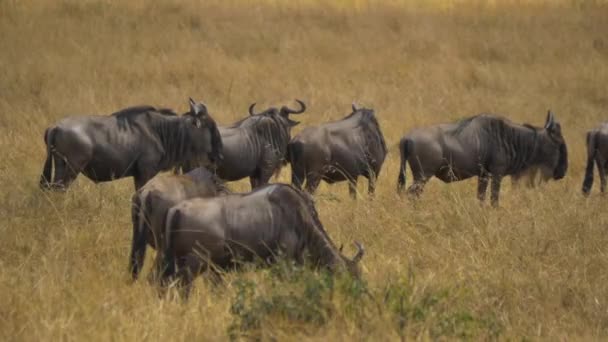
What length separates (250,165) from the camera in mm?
8094

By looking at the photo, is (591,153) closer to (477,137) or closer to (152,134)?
(477,137)

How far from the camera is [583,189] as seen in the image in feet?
29.9

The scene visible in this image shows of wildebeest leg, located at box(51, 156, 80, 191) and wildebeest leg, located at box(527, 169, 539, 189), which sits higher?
wildebeest leg, located at box(51, 156, 80, 191)

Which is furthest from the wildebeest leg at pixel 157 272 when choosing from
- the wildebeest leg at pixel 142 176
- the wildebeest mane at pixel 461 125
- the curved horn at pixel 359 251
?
the wildebeest mane at pixel 461 125

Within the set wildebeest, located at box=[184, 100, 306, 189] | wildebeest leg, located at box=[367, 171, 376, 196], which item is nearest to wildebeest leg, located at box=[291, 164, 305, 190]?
wildebeest, located at box=[184, 100, 306, 189]

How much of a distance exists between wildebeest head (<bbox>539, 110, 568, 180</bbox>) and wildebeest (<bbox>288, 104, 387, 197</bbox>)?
1.48 meters

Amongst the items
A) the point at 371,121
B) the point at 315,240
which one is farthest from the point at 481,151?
the point at 315,240

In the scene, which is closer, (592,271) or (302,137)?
(592,271)

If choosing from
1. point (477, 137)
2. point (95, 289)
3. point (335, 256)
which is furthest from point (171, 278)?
point (477, 137)

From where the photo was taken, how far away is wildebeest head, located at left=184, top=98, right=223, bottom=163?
287 inches

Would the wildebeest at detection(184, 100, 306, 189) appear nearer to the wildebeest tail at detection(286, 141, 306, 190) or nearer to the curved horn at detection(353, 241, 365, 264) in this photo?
the wildebeest tail at detection(286, 141, 306, 190)

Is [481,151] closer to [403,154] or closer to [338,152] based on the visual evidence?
[403,154]

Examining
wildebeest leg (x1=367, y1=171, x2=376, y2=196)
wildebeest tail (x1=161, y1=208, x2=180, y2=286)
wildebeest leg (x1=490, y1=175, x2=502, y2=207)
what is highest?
wildebeest tail (x1=161, y1=208, x2=180, y2=286)

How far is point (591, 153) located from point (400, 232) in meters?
4.05
